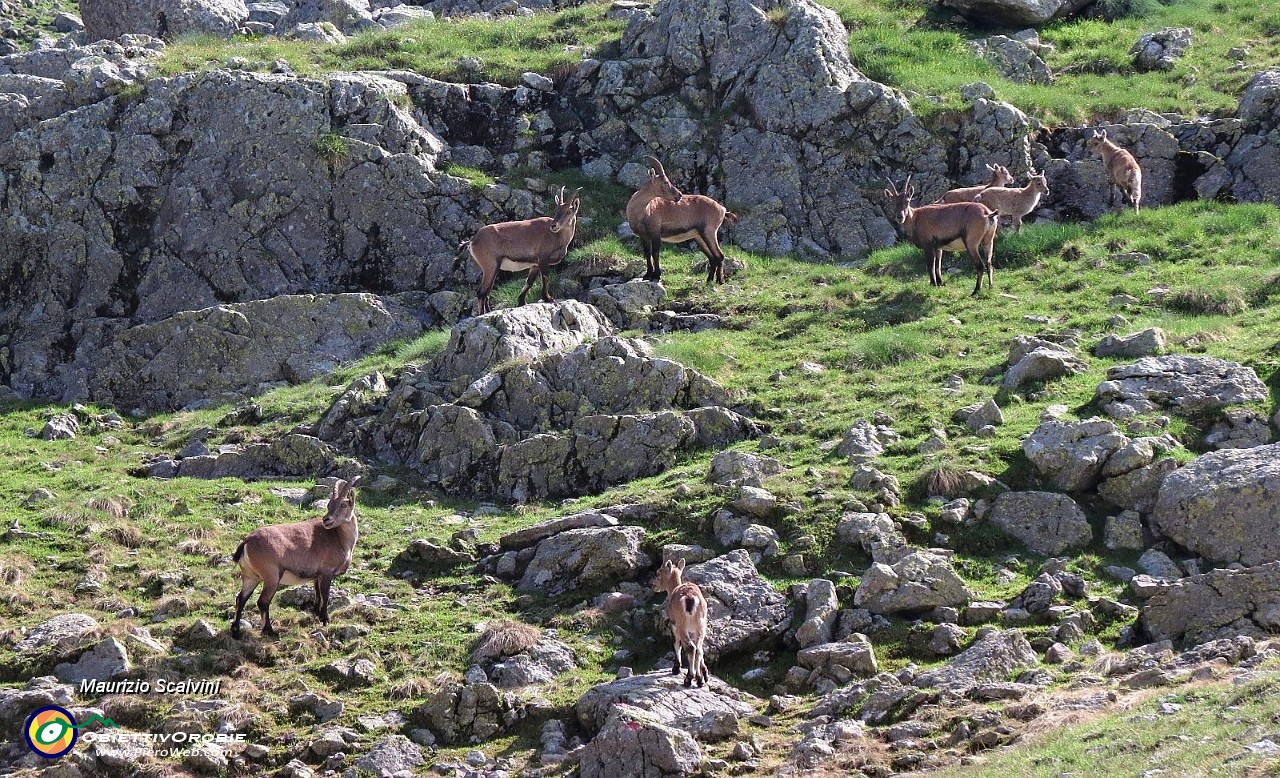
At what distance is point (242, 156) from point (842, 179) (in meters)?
11.0

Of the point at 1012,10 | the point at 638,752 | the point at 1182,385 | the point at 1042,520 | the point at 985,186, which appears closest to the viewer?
the point at 638,752

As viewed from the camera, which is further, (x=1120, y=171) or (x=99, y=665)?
(x=1120, y=171)

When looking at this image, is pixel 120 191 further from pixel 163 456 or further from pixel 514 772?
pixel 514 772

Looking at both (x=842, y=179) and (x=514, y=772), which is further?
(x=842, y=179)

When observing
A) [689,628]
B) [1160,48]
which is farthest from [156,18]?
[689,628]

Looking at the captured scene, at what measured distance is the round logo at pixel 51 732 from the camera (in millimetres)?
11711

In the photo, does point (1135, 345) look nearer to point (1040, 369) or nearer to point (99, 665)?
point (1040, 369)

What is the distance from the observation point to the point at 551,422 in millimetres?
18250

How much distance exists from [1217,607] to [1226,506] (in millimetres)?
2016

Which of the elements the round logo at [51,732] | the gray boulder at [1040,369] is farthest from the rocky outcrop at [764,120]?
the round logo at [51,732]

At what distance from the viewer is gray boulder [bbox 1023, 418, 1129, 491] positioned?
1502cm

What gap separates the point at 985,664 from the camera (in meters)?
12.0

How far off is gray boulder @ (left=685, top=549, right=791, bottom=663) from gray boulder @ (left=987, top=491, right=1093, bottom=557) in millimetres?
2748

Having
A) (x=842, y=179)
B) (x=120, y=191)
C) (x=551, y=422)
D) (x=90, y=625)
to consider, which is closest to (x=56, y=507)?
(x=90, y=625)
